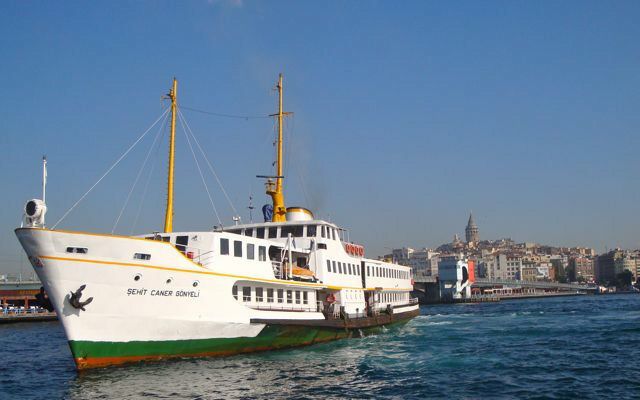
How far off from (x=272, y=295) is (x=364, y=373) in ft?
22.9

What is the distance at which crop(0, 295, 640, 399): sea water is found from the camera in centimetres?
2027

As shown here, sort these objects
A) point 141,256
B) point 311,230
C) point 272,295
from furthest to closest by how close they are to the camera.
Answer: point 311,230 → point 272,295 → point 141,256

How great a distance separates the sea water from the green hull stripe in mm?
415

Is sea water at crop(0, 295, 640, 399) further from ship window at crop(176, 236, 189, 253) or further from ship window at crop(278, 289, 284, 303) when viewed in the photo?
ship window at crop(176, 236, 189, 253)

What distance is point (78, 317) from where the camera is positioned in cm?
2209

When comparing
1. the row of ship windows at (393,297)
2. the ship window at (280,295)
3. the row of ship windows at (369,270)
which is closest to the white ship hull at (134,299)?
the ship window at (280,295)

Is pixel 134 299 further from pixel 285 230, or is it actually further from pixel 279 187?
pixel 279 187

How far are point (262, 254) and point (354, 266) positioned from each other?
11.2 metres

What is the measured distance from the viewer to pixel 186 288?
24.1m

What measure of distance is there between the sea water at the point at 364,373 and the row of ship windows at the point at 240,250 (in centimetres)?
453

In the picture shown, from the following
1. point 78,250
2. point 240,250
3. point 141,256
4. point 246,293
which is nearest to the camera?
point 78,250

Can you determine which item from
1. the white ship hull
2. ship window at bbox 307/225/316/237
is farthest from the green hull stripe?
ship window at bbox 307/225/316/237

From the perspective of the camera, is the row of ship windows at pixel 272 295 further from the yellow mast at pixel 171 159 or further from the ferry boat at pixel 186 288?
the yellow mast at pixel 171 159

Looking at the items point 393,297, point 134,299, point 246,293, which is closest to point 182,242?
point 246,293
